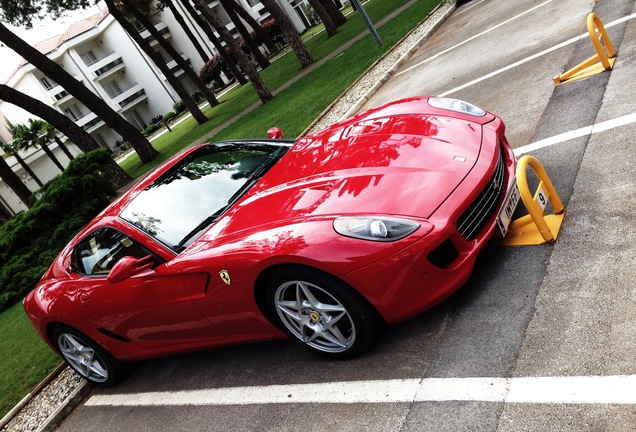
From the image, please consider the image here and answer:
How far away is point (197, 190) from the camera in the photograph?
4.40 meters

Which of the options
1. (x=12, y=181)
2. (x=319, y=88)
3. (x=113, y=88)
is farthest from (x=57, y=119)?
(x=113, y=88)

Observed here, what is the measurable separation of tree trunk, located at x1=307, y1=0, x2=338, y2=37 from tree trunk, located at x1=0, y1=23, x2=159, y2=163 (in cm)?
972

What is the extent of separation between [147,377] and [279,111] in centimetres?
1007

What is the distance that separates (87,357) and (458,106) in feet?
13.0

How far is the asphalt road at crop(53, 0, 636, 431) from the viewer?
2.43 m

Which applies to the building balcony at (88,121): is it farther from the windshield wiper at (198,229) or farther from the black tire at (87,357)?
the windshield wiper at (198,229)

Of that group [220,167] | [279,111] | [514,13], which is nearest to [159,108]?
[279,111]

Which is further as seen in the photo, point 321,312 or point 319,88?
point 319,88

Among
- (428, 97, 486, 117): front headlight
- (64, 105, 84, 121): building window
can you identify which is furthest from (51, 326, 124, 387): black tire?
(64, 105, 84, 121): building window

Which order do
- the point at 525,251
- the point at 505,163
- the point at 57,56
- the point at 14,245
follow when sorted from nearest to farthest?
the point at 525,251, the point at 505,163, the point at 14,245, the point at 57,56

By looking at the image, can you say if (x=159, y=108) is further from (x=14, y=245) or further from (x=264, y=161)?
(x=264, y=161)

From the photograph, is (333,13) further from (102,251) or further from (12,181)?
(102,251)

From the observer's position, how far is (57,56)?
55.0 metres

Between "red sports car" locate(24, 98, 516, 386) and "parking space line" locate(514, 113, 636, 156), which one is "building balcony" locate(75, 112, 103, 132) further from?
"parking space line" locate(514, 113, 636, 156)
